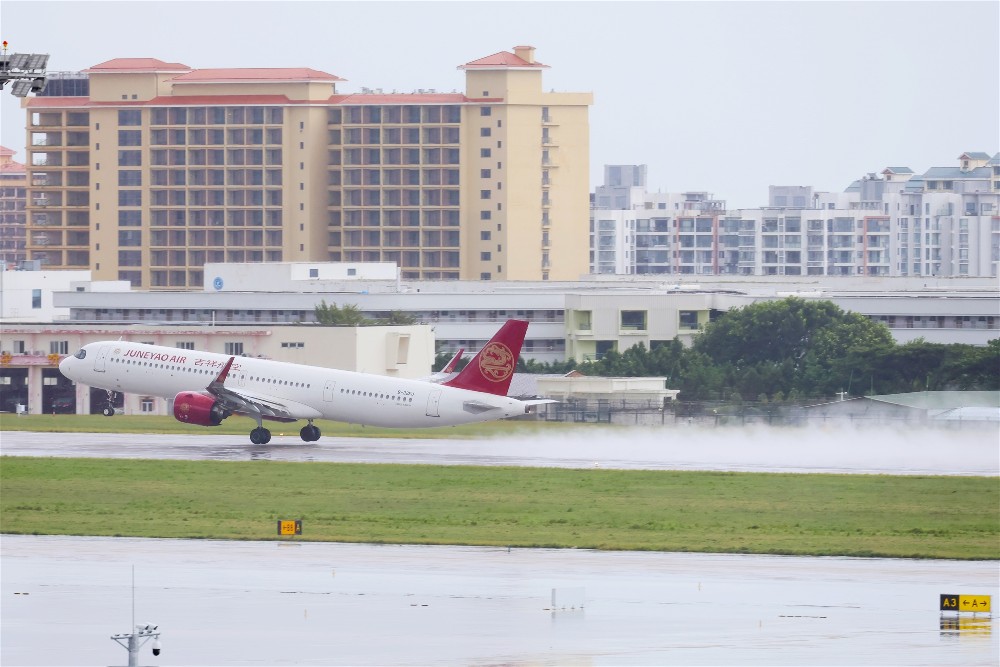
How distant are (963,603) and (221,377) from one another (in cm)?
4676

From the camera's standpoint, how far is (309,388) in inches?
3081

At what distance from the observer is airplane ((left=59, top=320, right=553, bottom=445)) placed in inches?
2963

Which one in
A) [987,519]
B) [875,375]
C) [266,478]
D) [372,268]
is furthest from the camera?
[372,268]

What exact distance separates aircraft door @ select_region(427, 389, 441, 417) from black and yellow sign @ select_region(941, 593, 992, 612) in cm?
4206

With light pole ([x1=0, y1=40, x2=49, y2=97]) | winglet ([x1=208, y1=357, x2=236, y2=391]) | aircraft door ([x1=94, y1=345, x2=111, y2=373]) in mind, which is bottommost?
winglet ([x1=208, y1=357, x2=236, y2=391])

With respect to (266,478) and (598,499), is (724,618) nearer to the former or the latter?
(598,499)

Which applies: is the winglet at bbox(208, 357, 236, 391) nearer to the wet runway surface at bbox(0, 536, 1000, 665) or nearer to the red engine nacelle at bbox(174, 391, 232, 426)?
the red engine nacelle at bbox(174, 391, 232, 426)

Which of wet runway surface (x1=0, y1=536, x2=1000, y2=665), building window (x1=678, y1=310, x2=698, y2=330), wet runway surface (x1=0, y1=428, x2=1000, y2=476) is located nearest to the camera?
wet runway surface (x1=0, y1=536, x2=1000, y2=665)

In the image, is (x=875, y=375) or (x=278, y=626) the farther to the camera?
(x=875, y=375)

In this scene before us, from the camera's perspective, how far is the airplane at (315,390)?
75250mm

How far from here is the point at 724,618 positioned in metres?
34.5

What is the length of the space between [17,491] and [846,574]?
2918 centimetres

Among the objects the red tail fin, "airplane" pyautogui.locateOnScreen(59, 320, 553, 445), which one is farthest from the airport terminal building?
the red tail fin

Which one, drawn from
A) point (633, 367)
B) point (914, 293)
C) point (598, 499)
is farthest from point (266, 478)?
point (914, 293)
